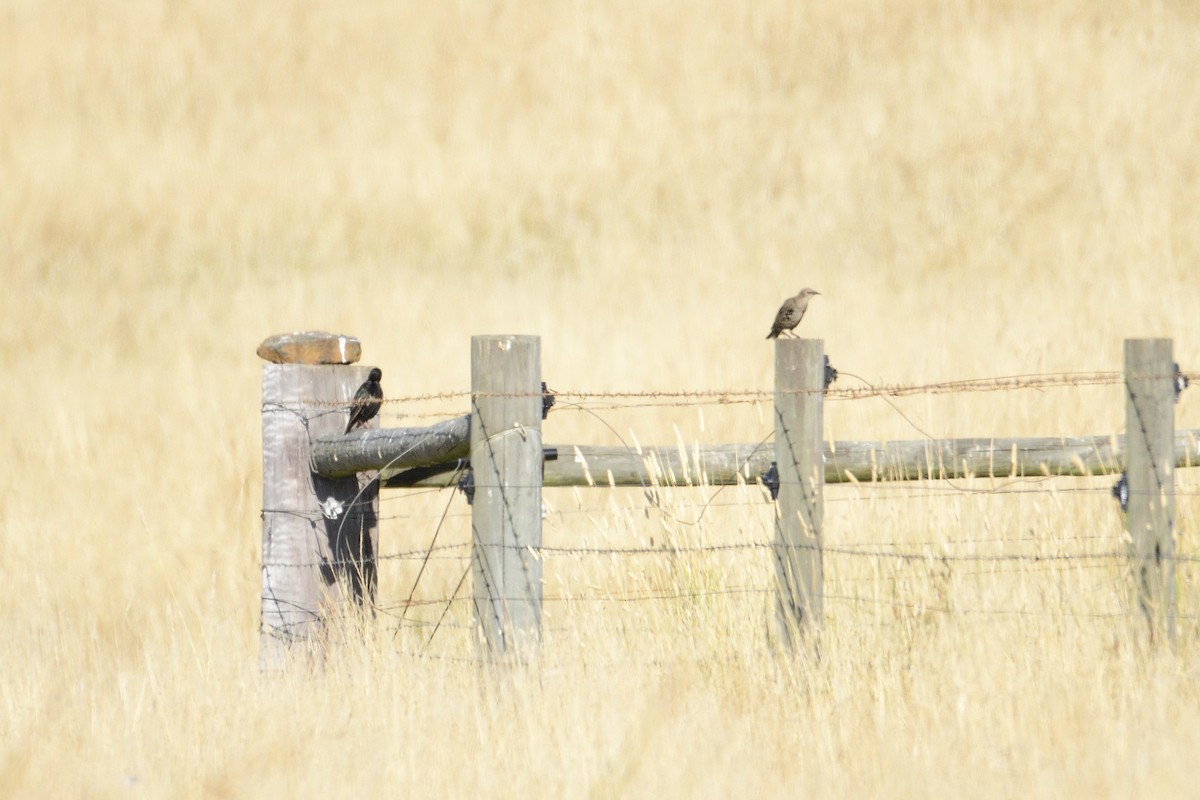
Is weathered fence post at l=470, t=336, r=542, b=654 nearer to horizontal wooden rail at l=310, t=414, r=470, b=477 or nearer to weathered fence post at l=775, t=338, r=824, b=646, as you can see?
horizontal wooden rail at l=310, t=414, r=470, b=477

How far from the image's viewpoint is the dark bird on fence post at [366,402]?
16.6ft

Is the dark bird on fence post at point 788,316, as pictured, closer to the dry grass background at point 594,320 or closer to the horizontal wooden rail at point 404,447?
the dry grass background at point 594,320

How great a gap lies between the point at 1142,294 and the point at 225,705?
8384 mm

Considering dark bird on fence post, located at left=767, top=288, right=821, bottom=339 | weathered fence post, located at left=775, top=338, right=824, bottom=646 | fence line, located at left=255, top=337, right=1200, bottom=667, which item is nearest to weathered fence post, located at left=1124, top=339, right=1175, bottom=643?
fence line, located at left=255, top=337, right=1200, bottom=667

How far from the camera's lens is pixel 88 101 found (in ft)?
46.1

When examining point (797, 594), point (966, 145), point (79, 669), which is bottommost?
point (79, 669)

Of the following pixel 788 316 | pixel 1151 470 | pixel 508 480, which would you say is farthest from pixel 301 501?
pixel 1151 470

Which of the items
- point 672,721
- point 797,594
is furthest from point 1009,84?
point 672,721

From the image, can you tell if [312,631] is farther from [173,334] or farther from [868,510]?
[173,334]

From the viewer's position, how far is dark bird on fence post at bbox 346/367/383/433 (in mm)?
5066

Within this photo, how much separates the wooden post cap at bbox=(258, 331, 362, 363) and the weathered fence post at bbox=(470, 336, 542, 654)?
75 centimetres

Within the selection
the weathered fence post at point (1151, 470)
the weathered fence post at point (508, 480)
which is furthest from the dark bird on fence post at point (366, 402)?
the weathered fence post at point (1151, 470)

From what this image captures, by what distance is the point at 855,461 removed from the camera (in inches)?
189

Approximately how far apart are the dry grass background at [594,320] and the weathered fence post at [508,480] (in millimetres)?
212
